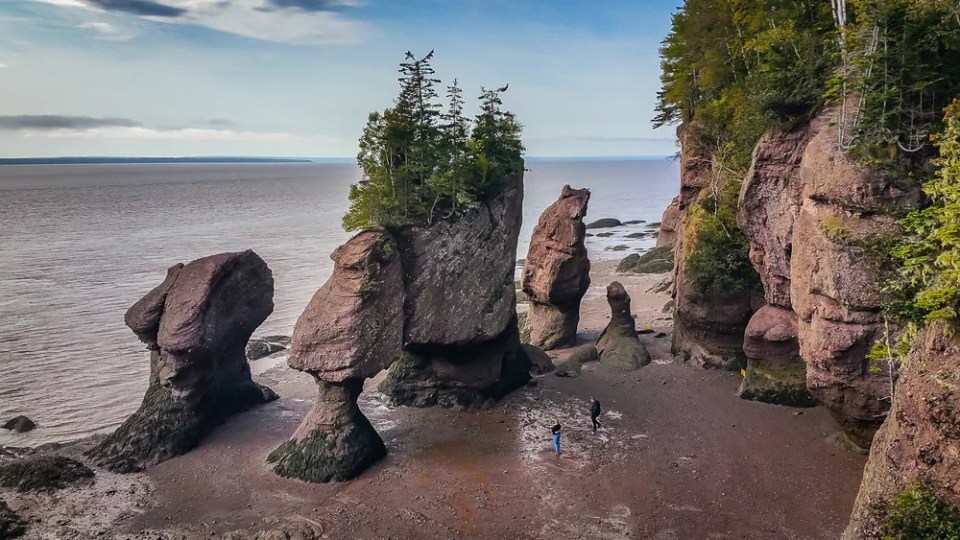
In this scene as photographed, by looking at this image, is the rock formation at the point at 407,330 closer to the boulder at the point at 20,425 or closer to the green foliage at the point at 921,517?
the boulder at the point at 20,425

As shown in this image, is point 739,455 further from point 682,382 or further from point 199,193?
point 199,193

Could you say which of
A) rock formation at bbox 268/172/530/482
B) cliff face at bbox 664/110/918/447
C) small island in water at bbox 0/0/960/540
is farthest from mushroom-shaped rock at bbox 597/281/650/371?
cliff face at bbox 664/110/918/447

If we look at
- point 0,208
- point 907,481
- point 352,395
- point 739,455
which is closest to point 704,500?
point 739,455

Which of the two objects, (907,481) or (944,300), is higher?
(944,300)

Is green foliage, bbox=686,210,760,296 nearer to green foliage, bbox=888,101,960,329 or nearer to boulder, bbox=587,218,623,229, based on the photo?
green foliage, bbox=888,101,960,329

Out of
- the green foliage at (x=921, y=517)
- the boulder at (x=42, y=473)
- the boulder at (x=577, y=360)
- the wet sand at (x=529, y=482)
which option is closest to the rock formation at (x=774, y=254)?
the wet sand at (x=529, y=482)
